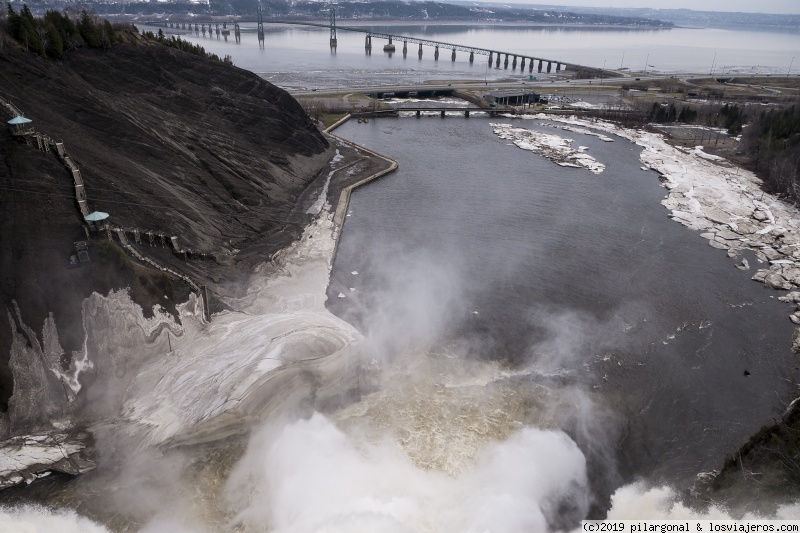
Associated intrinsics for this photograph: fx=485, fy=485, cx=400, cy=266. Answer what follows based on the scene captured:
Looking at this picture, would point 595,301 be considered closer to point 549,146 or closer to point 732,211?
point 732,211

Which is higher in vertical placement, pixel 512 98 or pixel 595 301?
pixel 512 98

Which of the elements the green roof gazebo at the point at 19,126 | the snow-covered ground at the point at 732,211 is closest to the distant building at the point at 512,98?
the snow-covered ground at the point at 732,211

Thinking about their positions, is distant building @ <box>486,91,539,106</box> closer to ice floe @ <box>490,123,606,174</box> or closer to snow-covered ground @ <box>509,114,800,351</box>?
ice floe @ <box>490,123,606,174</box>

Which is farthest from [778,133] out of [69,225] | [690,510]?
[69,225]

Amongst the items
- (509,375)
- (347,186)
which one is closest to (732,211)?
(509,375)

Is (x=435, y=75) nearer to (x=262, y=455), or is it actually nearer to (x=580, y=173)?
(x=580, y=173)

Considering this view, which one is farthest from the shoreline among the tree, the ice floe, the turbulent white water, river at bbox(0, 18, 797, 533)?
the tree
